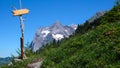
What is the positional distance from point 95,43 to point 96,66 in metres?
4.79

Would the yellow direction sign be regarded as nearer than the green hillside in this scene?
No

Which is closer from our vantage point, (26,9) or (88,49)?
(88,49)

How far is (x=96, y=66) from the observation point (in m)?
18.5

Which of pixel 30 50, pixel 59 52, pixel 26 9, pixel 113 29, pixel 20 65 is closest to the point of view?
pixel 113 29

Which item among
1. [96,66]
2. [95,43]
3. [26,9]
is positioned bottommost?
[96,66]

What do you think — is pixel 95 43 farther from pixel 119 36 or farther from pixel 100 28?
pixel 100 28

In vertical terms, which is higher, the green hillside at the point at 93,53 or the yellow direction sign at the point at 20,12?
the yellow direction sign at the point at 20,12

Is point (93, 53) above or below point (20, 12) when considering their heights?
below

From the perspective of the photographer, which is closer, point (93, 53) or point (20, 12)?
point (93, 53)

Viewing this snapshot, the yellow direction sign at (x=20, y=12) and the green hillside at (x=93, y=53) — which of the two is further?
the yellow direction sign at (x=20, y=12)

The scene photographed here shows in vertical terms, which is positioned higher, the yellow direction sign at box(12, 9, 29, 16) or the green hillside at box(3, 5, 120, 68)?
the yellow direction sign at box(12, 9, 29, 16)

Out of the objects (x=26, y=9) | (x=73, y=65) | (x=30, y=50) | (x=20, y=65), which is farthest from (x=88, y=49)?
(x=30, y=50)

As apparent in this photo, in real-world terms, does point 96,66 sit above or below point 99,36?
below

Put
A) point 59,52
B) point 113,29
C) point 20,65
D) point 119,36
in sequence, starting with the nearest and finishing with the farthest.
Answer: point 119,36 < point 113,29 < point 59,52 < point 20,65
